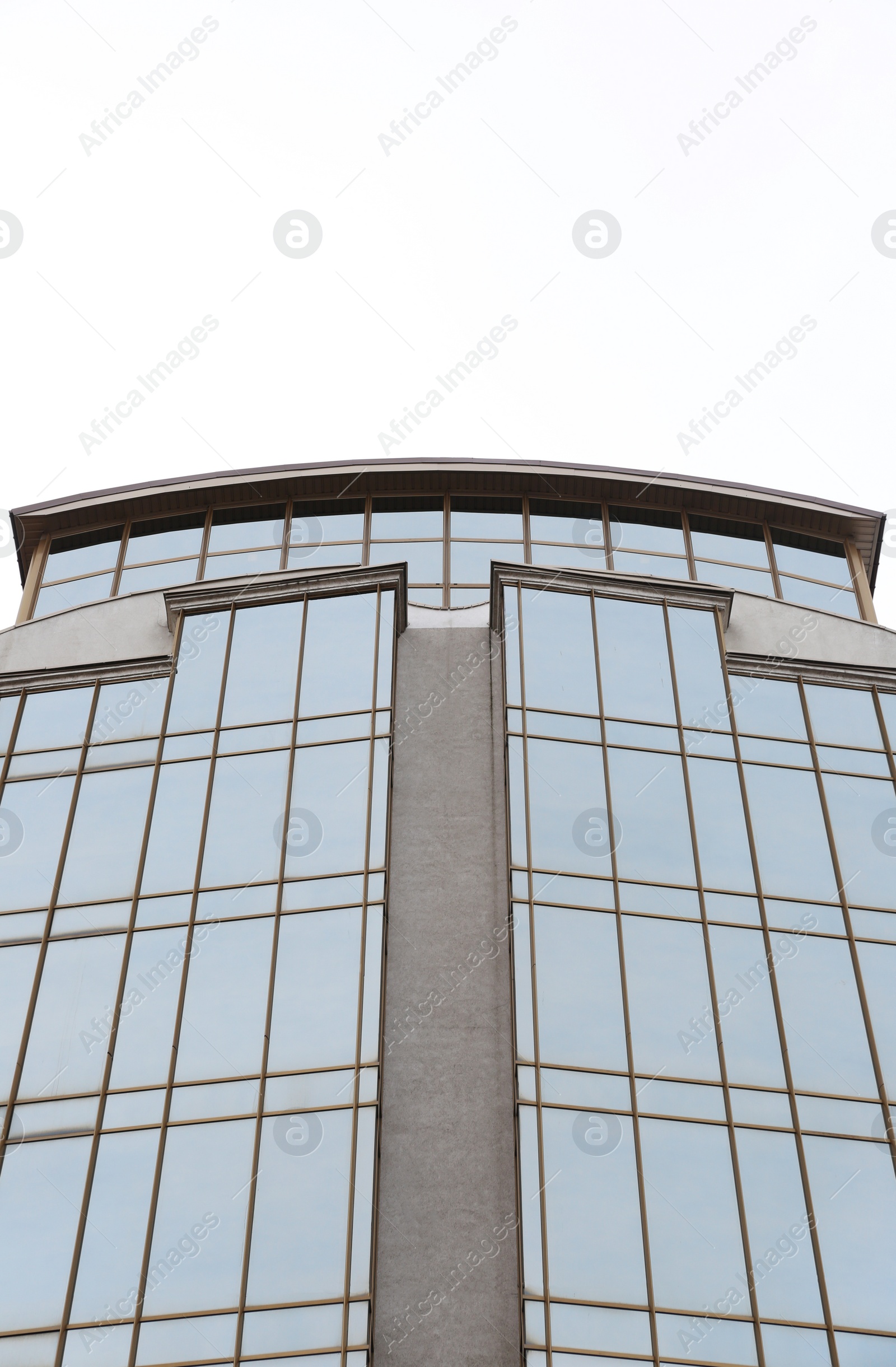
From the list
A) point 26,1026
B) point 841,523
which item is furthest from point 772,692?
point 26,1026

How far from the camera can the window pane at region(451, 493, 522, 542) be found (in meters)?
28.0

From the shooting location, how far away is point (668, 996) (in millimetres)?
19031

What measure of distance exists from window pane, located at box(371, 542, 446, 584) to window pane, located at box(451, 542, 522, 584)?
0.32m

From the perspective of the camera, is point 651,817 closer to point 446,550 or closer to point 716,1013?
point 716,1013

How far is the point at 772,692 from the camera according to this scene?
76.5 feet

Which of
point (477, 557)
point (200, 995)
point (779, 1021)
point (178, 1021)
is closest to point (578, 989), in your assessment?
point (779, 1021)

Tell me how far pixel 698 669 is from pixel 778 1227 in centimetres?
922

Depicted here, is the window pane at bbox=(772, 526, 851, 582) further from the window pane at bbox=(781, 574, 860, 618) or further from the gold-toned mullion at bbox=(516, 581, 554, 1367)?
the gold-toned mullion at bbox=(516, 581, 554, 1367)

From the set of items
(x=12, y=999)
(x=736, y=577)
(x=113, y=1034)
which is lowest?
(x=113, y=1034)

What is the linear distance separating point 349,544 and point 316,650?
17.7 ft

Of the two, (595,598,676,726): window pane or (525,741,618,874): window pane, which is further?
(595,598,676,726): window pane

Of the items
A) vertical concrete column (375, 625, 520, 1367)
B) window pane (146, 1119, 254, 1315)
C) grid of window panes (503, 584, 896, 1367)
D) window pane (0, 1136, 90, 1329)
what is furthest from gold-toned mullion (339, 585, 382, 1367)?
window pane (0, 1136, 90, 1329)

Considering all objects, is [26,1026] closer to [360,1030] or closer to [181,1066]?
[181,1066]

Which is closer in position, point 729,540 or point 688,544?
point 688,544
